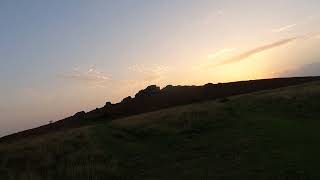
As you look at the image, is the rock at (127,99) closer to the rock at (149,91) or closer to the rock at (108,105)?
the rock at (149,91)

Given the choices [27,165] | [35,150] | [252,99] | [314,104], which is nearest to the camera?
[27,165]

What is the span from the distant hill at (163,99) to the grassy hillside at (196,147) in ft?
32.3

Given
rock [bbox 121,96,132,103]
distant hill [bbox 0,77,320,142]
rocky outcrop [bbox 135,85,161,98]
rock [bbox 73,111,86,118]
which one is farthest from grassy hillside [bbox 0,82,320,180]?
rocky outcrop [bbox 135,85,161,98]

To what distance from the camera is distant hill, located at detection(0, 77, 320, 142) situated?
132 feet

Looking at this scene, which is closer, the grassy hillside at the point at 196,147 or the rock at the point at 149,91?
the grassy hillside at the point at 196,147

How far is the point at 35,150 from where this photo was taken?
24.7 metres

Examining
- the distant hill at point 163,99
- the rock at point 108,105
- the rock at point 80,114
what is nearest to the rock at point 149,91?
the distant hill at point 163,99

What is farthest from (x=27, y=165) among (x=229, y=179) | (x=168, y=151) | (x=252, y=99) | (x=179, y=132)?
(x=252, y=99)

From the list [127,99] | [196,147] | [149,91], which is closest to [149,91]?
[149,91]

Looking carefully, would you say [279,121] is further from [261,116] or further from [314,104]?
[314,104]

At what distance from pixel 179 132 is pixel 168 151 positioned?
411cm

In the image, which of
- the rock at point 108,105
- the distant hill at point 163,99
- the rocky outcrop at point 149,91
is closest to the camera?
the distant hill at point 163,99

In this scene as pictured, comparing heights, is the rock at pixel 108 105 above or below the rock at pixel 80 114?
above

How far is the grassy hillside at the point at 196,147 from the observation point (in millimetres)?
17047
